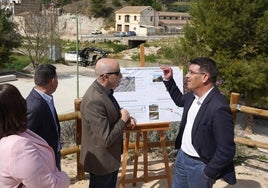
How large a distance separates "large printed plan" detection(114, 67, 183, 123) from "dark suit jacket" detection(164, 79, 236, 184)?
4.24 ft

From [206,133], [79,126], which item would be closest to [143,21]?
[79,126]

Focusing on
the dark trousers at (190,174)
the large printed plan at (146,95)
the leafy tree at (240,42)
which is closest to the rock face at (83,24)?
the leafy tree at (240,42)

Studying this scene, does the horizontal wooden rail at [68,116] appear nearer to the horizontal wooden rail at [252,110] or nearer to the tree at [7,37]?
the horizontal wooden rail at [252,110]

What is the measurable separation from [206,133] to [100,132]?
2.79 ft

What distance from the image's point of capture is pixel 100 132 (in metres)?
2.97

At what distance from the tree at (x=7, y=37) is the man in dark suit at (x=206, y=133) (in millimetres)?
17767

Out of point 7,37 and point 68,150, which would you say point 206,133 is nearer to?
point 68,150

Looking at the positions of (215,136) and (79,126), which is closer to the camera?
(215,136)

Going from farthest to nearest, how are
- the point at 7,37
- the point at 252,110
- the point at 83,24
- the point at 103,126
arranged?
the point at 83,24 < the point at 7,37 < the point at 252,110 < the point at 103,126

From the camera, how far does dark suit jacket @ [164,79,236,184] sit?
267 cm

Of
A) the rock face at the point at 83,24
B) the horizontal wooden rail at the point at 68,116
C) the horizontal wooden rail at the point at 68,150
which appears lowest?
the horizontal wooden rail at the point at 68,150

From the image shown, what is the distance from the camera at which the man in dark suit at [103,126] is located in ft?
9.82

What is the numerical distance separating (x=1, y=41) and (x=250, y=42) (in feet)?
43.5

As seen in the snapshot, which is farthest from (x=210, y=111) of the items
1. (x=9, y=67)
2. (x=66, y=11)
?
(x=66, y=11)
